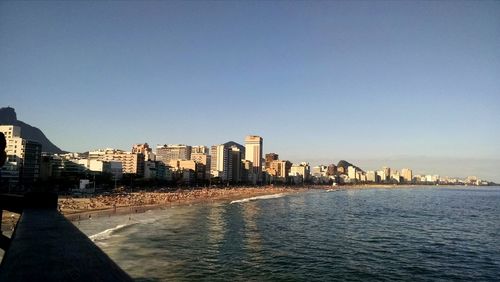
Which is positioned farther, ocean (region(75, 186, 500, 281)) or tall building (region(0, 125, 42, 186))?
tall building (region(0, 125, 42, 186))

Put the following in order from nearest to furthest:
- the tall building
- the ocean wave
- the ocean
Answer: the ocean < the ocean wave < the tall building

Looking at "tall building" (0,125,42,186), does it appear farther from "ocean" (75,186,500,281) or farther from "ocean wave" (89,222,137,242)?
"ocean wave" (89,222,137,242)

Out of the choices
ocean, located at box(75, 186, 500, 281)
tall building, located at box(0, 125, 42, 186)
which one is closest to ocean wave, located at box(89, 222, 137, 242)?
ocean, located at box(75, 186, 500, 281)

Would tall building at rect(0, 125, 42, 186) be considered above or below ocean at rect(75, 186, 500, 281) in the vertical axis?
above

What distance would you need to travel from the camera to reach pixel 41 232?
511 cm

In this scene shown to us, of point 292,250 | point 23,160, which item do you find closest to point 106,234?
point 292,250

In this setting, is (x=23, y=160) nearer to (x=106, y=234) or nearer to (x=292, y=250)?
(x=106, y=234)

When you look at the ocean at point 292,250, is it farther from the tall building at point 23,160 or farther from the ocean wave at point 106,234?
the tall building at point 23,160

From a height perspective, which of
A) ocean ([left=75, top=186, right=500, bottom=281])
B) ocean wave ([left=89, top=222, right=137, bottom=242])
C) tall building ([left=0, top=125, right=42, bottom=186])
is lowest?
ocean ([left=75, top=186, right=500, bottom=281])

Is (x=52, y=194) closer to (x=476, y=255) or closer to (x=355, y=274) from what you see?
(x=355, y=274)

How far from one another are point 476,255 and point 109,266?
42616 mm

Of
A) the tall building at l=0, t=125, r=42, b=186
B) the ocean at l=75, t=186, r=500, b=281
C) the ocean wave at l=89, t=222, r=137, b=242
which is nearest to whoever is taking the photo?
the ocean at l=75, t=186, r=500, b=281

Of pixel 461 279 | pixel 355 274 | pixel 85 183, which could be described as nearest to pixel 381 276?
pixel 355 274

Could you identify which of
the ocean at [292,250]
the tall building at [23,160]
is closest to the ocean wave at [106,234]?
the ocean at [292,250]
